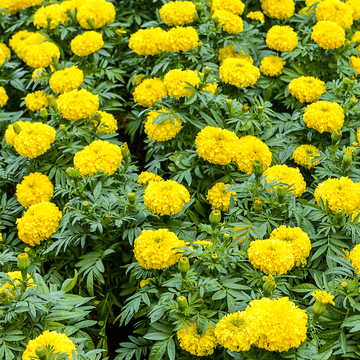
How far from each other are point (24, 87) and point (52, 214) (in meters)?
1.87

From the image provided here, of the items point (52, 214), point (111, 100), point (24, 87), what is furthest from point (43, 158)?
point (24, 87)

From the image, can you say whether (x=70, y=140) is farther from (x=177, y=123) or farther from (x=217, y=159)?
(x=217, y=159)

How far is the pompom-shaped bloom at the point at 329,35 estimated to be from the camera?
3.89 metres

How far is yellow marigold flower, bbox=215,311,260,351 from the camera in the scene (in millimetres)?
2145

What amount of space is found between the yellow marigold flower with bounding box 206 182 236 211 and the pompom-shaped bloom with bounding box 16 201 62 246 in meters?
1.03

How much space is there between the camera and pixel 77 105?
3480 millimetres

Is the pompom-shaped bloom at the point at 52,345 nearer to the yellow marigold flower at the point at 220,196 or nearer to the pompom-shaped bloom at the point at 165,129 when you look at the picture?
the yellow marigold flower at the point at 220,196

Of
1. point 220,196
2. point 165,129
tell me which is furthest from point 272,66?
point 220,196

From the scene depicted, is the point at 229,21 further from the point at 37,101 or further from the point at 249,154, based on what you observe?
the point at 37,101

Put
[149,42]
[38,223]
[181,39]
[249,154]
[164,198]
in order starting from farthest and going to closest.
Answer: [149,42] → [181,39] → [249,154] → [38,223] → [164,198]

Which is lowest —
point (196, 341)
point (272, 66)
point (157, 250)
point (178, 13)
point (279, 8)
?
point (196, 341)

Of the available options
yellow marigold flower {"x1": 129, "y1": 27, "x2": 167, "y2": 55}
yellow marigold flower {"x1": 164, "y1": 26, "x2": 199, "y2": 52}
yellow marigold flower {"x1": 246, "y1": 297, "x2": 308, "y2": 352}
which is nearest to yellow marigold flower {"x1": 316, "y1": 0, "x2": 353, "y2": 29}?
yellow marigold flower {"x1": 164, "y1": 26, "x2": 199, "y2": 52}

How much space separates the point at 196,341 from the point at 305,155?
1695mm

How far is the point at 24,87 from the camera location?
446 cm
